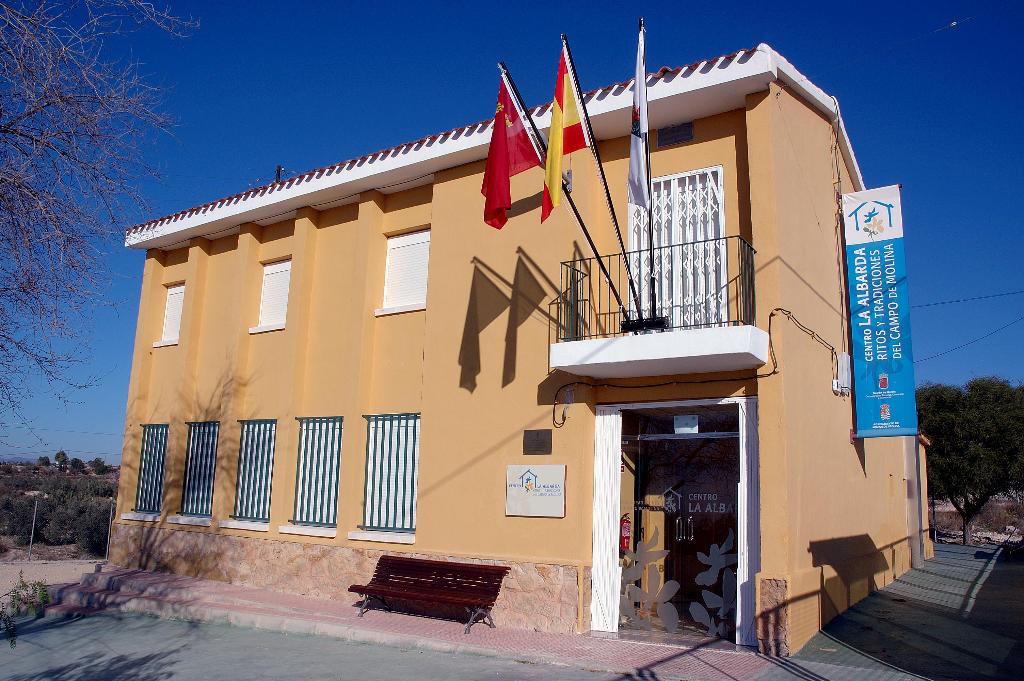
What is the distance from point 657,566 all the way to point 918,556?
1054 cm

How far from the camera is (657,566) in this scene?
9.79 m

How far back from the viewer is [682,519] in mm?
9719

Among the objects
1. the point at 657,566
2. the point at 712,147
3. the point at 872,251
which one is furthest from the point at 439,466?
the point at 872,251

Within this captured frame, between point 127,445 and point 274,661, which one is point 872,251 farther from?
point 127,445

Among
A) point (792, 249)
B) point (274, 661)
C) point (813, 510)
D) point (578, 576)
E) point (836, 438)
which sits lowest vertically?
point (274, 661)

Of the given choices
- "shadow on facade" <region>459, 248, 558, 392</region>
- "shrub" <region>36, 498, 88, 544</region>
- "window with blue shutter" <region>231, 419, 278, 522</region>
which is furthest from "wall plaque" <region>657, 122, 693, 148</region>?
"shrub" <region>36, 498, 88, 544</region>

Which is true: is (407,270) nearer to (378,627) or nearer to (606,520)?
(606,520)

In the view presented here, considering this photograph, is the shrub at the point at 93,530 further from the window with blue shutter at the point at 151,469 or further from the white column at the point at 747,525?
the white column at the point at 747,525

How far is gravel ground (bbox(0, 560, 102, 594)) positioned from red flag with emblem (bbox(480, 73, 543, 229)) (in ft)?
33.5

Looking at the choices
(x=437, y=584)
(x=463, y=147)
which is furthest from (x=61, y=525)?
(x=463, y=147)

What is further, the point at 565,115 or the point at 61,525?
the point at 61,525

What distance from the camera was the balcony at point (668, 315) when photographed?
28.5 feet

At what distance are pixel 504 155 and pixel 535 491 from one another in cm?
426

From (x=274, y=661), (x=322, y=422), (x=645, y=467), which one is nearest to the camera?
(x=274, y=661)
